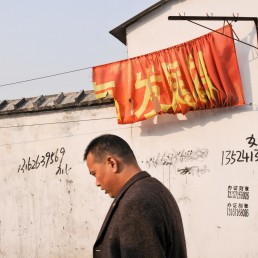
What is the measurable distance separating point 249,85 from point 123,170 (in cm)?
698

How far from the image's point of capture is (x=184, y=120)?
9.94 m

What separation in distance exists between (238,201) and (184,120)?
75.1 inches

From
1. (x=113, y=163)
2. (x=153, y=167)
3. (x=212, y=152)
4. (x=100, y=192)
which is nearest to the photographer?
(x=113, y=163)

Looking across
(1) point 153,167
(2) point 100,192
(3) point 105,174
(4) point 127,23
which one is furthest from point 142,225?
(4) point 127,23

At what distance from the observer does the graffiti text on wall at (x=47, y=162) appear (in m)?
11.0

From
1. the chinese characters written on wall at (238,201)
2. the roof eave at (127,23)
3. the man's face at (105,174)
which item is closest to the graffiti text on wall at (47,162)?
the roof eave at (127,23)

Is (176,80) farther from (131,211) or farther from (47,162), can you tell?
(131,211)

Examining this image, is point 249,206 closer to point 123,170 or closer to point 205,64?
point 205,64

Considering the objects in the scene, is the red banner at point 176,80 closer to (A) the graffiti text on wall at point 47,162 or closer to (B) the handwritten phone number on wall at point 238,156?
(B) the handwritten phone number on wall at point 238,156

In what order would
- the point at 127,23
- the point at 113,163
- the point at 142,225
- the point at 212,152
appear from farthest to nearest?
the point at 127,23, the point at 212,152, the point at 113,163, the point at 142,225

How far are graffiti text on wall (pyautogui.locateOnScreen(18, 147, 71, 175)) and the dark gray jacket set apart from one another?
27.6 ft

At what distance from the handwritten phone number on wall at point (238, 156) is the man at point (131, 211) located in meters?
6.61

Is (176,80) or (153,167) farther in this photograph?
(153,167)

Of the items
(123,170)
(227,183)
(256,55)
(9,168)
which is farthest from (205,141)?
(123,170)
